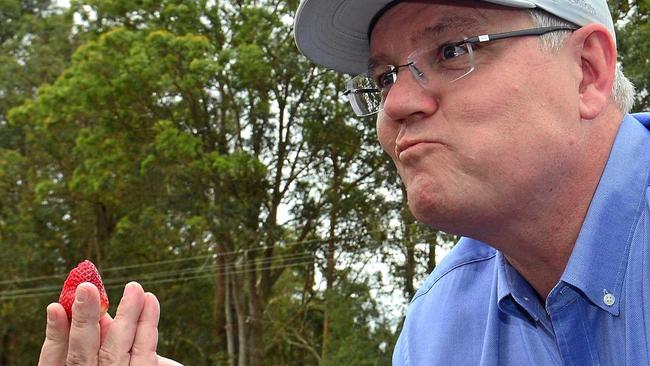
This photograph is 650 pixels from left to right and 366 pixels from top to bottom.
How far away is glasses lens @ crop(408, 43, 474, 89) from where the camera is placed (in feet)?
6.81

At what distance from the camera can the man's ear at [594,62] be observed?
2.13m

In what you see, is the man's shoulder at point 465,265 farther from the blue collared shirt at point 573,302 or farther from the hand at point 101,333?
the hand at point 101,333

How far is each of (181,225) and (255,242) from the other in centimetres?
221

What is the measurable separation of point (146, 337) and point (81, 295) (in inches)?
8.6

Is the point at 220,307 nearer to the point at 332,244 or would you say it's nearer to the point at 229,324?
the point at 229,324

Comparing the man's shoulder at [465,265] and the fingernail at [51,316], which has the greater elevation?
the man's shoulder at [465,265]

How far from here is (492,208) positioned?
82.9 inches

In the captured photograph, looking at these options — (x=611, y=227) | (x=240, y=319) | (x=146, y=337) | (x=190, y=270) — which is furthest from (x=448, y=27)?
(x=190, y=270)

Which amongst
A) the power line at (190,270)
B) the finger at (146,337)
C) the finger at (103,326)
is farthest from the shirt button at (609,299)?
the power line at (190,270)

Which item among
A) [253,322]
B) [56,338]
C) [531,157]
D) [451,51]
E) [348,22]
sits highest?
[253,322]

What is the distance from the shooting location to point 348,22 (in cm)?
240

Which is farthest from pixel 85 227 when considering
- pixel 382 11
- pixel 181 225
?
pixel 382 11

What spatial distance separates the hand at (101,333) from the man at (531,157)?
0.70 metres

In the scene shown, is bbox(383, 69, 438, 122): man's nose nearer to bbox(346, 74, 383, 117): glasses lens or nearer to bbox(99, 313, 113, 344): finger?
bbox(346, 74, 383, 117): glasses lens
